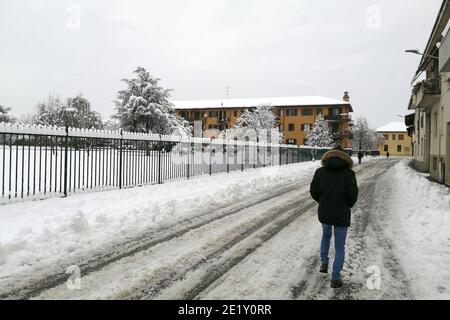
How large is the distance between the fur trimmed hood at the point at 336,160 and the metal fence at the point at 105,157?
7.18 m

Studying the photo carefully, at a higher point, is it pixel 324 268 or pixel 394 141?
pixel 394 141

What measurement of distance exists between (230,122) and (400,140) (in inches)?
2522

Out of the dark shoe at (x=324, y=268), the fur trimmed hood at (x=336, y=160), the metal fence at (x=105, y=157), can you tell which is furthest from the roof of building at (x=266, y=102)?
the dark shoe at (x=324, y=268)

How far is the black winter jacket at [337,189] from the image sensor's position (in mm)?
4547

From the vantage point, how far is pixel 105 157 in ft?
43.1

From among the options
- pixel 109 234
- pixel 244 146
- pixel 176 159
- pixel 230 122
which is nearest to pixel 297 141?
pixel 230 122

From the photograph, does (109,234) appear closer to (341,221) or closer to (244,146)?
(341,221)

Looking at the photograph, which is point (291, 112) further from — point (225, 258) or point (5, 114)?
point (225, 258)

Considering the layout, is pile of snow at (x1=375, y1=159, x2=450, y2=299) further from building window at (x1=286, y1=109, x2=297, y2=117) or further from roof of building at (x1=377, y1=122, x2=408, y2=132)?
roof of building at (x1=377, y1=122, x2=408, y2=132)

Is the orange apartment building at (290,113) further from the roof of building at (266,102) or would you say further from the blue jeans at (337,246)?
the blue jeans at (337,246)

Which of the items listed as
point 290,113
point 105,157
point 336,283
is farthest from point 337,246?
point 290,113

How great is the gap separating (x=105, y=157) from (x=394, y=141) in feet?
388

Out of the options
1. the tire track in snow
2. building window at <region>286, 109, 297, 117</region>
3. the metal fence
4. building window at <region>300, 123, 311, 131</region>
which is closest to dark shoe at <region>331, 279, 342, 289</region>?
the tire track in snow
